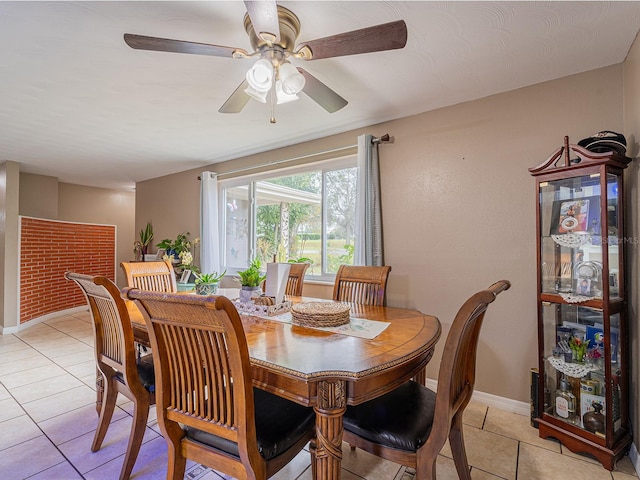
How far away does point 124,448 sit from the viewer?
1.89 metres

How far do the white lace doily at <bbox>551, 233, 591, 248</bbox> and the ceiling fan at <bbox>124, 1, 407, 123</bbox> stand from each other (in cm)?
153

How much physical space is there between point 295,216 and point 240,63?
1.95 metres

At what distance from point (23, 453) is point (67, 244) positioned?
14.6 feet

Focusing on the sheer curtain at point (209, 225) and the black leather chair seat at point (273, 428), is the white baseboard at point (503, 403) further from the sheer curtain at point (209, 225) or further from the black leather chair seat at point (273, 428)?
the sheer curtain at point (209, 225)

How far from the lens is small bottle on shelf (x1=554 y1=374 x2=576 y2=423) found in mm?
1896

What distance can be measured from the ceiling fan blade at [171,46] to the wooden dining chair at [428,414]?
1.56 m

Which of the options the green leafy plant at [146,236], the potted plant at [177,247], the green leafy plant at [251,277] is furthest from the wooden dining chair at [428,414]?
the green leafy plant at [146,236]

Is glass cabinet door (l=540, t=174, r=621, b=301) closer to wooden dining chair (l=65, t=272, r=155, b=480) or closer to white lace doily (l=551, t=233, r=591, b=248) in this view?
white lace doily (l=551, t=233, r=591, b=248)

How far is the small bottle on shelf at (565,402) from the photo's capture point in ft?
6.22

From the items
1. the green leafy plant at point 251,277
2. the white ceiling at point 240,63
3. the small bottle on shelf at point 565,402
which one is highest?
the white ceiling at point 240,63

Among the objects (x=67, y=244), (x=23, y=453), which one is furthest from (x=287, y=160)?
(x=67, y=244)

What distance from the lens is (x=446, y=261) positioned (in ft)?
8.55

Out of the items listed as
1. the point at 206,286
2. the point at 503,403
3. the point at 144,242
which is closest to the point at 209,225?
the point at 144,242

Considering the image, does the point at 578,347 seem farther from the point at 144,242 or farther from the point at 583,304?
the point at 144,242
